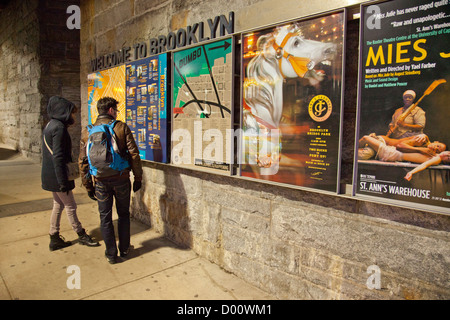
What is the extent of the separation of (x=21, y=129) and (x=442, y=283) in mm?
11635

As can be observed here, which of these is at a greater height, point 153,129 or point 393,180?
point 153,129

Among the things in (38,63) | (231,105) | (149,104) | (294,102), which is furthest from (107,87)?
(38,63)

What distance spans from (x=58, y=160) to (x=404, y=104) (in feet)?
11.1

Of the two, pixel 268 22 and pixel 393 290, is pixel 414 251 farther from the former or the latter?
pixel 268 22

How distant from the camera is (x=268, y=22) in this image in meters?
2.73

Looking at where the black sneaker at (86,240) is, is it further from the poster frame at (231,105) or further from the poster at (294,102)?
the poster at (294,102)

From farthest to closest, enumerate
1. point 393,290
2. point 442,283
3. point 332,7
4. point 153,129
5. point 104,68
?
1. point 104,68
2. point 153,129
3. point 332,7
4. point 393,290
5. point 442,283

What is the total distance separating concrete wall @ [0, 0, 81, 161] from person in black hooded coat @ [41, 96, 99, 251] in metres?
5.19

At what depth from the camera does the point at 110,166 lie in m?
3.31

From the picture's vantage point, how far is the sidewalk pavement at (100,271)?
2.91 meters

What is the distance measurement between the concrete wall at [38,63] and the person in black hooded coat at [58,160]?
5.19 metres

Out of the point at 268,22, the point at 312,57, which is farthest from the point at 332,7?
the point at 268,22

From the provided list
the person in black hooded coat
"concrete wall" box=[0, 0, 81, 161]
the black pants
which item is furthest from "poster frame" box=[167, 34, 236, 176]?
"concrete wall" box=[0, 0, 81, 161]

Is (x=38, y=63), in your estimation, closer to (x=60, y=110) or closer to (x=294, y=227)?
(x=60, y=110)
